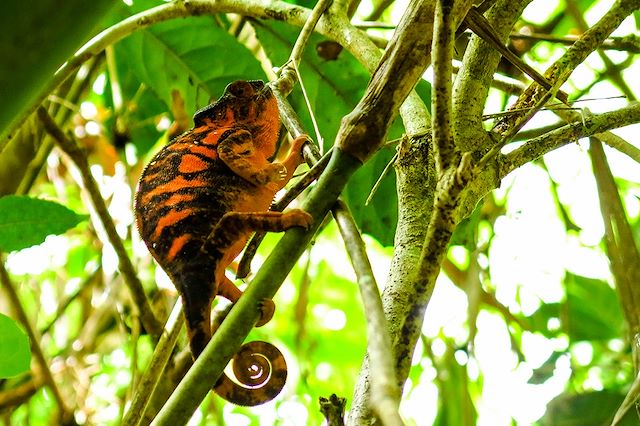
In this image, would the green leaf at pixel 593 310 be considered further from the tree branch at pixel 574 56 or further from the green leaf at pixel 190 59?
the tree branch at pixel 574 56

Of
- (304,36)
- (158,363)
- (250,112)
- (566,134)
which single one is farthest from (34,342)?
(566,134)

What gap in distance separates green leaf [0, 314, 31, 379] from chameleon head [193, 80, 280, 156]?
0.57 m

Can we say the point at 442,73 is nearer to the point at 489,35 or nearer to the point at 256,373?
the point at 489,35

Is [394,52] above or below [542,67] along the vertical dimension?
below

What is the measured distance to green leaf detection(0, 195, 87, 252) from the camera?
127 cm

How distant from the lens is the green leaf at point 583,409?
1.44 metres

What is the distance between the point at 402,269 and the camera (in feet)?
2.96

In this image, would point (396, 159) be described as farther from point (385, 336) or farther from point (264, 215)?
point (385, 336)

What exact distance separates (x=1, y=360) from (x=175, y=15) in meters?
0.81

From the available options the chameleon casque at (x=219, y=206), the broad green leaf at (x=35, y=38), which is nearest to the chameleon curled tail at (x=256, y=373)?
the chameleon casque at (x=219, y=206)

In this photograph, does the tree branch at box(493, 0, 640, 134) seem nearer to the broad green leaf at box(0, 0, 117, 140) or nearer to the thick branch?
the thick branch

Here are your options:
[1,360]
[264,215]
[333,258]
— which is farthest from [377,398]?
[333,258]

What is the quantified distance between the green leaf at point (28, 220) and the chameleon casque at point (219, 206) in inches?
5.8

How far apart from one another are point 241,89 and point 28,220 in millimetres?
463
